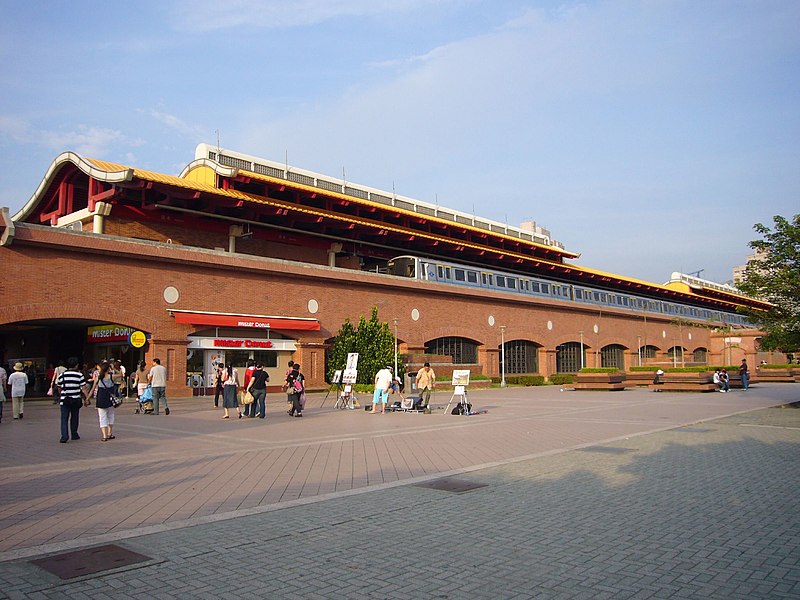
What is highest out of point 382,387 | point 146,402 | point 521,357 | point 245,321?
point 245,321

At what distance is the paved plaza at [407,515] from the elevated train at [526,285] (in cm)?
2069

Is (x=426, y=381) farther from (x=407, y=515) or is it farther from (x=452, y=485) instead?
(x=407, y=515)

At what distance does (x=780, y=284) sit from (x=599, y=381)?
17183mm

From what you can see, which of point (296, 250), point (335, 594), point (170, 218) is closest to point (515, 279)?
point (296, 250)

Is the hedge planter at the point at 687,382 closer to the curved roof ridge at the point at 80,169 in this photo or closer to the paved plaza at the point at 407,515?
the paved plaza at the point at 407,515

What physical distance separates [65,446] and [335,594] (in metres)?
10.1

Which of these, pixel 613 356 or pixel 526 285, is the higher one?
pixel 526 285

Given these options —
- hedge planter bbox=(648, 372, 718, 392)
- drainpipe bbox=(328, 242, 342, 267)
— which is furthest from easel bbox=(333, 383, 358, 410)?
hedge planter bbox=(648, 372, 718, 392)

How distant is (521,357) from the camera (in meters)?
47.9

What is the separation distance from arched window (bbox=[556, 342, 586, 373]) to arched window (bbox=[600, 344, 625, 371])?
3.87 metres

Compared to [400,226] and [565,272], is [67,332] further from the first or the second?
[565,272]

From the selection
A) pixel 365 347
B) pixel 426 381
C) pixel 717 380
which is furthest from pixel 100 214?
pixel 717 380

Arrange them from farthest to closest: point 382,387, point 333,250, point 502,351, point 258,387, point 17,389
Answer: point 502,351 < point 333,250 < point 382,387 < point 258,387 < point 17,389

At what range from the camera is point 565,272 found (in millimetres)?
58938
